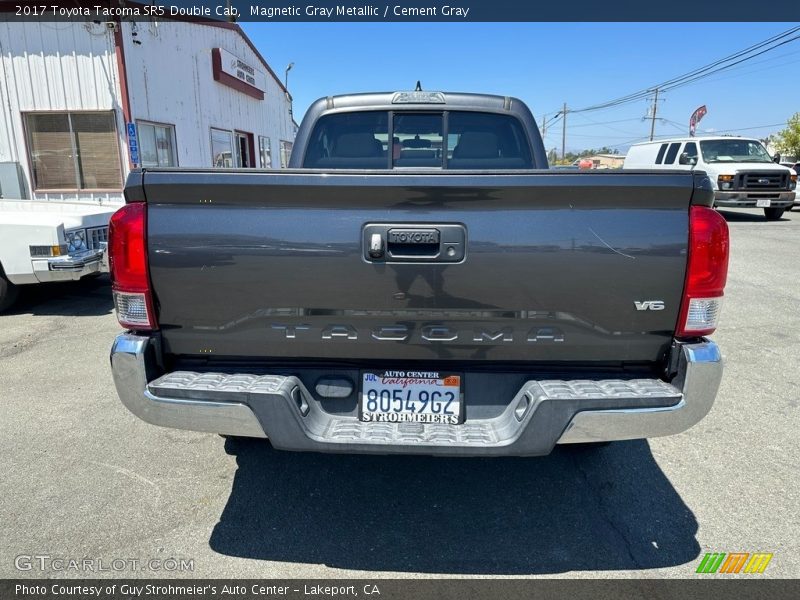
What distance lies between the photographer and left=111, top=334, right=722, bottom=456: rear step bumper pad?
6.97ft

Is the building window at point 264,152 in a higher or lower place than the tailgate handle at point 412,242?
higher

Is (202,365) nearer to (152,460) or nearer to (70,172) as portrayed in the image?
(152,460)

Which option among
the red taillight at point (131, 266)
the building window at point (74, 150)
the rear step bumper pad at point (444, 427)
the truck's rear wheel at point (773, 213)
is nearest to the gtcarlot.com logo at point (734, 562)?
the rear step bumper pad at point (444, 427)

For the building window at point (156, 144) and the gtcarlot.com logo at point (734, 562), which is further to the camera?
the building window at point (156, 144)

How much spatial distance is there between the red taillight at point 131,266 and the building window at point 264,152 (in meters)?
21.4

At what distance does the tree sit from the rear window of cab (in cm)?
4989

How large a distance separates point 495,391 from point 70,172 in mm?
13748

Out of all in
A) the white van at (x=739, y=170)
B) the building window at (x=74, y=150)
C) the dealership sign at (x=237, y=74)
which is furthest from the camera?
the dealership sign at (x=237, y=74)

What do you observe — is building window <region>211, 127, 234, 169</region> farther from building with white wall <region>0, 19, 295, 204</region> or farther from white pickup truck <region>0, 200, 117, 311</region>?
white pickup truck <region>0, 200, 117, 311</region>

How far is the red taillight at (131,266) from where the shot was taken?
2170 millimetres

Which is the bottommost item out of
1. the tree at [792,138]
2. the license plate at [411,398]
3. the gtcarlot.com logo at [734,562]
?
the gtcarlot.com logo at [734,562]

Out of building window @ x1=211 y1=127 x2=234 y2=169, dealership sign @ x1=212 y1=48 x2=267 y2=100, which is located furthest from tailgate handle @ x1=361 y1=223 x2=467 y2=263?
dealership sign @ x1=212 y1=48 x2=267 y2=100

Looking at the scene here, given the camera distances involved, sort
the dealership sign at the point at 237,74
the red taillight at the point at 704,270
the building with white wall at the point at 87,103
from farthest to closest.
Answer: the dealership sign at the point at 237,74, the building with white wall at the point at 87,103, the red taillight at the point at 704,270

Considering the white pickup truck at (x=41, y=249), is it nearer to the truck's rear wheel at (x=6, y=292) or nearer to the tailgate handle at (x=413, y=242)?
the truck's rear wheel at (x=6, y=292)
